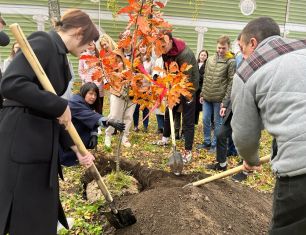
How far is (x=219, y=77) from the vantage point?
5547 mm

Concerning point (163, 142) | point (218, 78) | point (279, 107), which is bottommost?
point (163, 142)

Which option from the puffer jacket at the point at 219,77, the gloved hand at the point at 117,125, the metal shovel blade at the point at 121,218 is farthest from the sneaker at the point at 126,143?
the metal shovel blade at the point at 121,218

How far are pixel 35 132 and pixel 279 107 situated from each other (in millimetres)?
1554

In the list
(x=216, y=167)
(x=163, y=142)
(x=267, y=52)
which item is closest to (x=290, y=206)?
(x=267, y=52)

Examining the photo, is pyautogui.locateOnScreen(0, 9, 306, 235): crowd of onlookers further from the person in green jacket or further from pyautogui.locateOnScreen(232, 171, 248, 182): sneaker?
the person in green jacket

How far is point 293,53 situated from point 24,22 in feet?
33.3

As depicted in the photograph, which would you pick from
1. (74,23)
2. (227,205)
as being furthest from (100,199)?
(74,23)

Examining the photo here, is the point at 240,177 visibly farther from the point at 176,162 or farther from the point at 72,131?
the point at 72,131

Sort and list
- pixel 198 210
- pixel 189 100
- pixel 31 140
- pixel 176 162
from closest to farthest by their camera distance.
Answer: pixel 31 140, pixel 198 210, pixel 176 162, pixel 189 100

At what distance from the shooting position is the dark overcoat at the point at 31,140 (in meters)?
2.09

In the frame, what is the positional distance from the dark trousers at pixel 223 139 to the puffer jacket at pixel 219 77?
0.54m

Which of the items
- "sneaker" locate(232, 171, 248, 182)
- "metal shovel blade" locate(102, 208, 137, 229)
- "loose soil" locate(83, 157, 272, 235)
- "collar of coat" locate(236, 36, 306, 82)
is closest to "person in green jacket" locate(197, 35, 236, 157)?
"sneaker" locate(232, 171, 248, 182)

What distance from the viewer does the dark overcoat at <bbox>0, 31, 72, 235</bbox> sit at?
82.4 inches

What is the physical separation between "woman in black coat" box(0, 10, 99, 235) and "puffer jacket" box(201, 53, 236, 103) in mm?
3486
